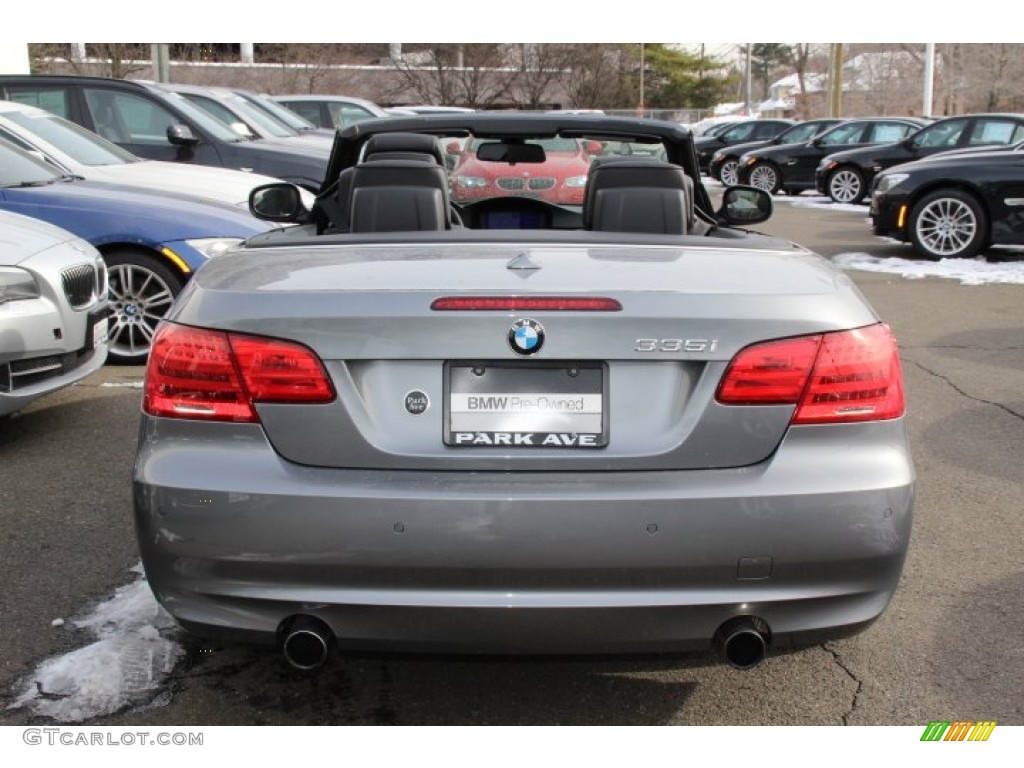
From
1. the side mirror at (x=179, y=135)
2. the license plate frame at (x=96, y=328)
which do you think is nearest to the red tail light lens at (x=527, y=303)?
the license plate frame at (x=96, y=328)

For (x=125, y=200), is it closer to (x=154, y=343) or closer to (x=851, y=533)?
(x=154, y=343)

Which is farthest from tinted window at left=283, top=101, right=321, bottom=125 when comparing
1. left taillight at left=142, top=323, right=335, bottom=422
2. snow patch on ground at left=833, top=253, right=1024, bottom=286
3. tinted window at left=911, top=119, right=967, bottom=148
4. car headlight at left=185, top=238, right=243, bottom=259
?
left taillight at left=142, top=323, right=335, bottom=422

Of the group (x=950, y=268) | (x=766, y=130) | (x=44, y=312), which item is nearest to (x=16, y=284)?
(x=44, y=312)

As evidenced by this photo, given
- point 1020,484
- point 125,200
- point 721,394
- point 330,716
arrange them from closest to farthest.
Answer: point 721,394
point 330,716
point 1020,484
point 125,200

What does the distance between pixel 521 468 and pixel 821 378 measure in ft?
2.37

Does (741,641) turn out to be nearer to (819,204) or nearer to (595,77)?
(819,204)

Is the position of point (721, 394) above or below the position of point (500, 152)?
below

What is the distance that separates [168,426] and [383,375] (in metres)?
0.54

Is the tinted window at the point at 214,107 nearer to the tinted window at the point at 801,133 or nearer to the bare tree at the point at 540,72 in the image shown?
the tinted window at the point at 801,133

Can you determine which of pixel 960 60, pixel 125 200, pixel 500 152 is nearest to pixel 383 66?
pixel 960 60

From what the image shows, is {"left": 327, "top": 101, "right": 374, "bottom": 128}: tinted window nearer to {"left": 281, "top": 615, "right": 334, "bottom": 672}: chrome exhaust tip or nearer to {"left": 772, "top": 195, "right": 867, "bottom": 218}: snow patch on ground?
{"left": 772, "top": 195, "right": 867, "bottom": 218}: snow patch on ground

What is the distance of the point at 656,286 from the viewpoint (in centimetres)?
278
